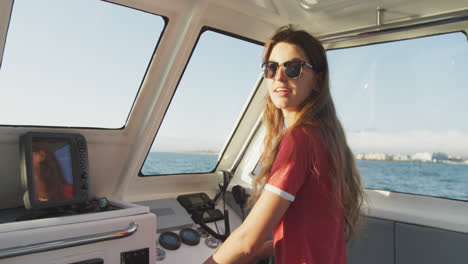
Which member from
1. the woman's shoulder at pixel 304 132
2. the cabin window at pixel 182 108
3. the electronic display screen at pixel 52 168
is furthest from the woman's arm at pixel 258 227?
the cabin window at pixel 182 108

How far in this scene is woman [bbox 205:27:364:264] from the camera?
3.30 feet

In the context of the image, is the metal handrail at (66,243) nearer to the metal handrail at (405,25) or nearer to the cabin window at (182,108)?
the cabin window at (182,108)

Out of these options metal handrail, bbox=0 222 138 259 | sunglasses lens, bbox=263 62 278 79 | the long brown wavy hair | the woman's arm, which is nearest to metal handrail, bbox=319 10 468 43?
the long brown wavy hair

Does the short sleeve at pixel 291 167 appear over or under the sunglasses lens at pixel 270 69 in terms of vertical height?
under

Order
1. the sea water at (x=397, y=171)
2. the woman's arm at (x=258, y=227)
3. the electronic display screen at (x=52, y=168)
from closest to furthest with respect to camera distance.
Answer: the woman's arm at (x=258, y=227), the electronic display screen at (x=52, y=168), the sea water at (x=397, y=171)

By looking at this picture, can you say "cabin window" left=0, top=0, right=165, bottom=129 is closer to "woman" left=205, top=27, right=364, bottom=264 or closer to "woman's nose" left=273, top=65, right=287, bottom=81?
"woman's nose" left=273, top=65, right=287, bottom=81

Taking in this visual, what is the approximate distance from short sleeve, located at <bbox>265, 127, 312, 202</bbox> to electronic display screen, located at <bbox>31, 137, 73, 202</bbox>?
1234 millimetres

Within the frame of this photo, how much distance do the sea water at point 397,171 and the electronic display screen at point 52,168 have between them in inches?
28.7

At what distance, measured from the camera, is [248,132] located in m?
3.09

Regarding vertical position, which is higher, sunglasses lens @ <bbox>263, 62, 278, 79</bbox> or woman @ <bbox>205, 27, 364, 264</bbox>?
sunglasses lens @ <bbox>263, 62, 278, 79</bbox>

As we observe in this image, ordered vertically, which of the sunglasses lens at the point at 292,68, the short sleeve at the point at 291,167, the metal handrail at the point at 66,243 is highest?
the sunglasses lens at the point at 292,68

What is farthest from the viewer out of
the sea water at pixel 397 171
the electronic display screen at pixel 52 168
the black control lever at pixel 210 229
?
the sea water at pixel 397 171

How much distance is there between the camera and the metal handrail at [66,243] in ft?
3.58

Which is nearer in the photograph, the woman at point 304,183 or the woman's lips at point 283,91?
the woman at point 304,183
